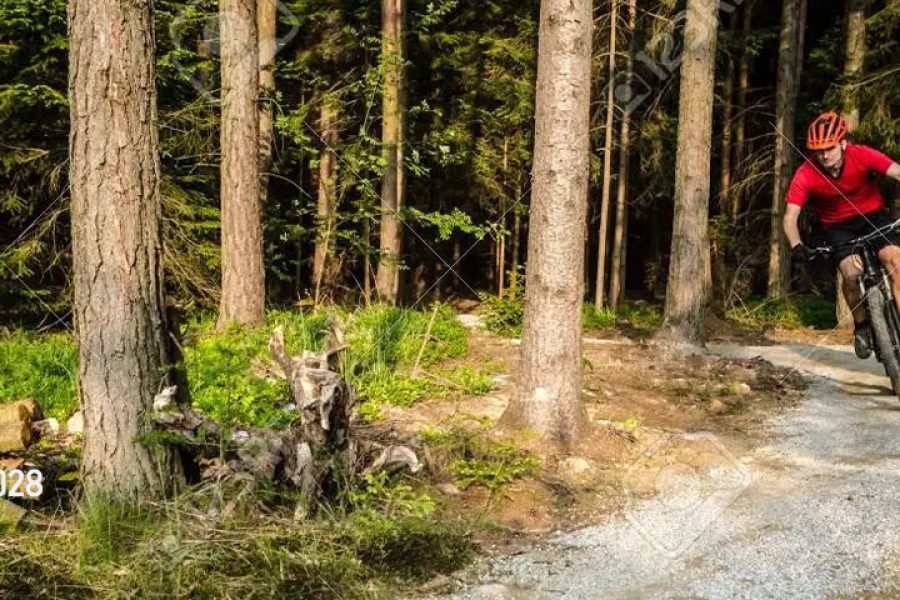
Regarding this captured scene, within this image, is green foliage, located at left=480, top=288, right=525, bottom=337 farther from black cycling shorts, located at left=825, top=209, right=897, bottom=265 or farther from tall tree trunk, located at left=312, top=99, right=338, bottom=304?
black cycling shorts, located at left=825, top=209, right=897, bottom=265

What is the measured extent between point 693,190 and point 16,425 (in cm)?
653

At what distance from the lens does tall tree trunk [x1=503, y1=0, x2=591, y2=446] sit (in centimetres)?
473

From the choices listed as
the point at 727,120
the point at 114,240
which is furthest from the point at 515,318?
the point at 727,120

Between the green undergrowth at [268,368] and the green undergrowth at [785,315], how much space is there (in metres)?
6.73

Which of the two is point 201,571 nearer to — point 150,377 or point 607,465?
point 150,377

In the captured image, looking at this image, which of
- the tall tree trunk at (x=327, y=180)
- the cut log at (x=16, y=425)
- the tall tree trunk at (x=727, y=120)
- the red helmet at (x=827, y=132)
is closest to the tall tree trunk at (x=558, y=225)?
the red helmet at (x=827, y=132)

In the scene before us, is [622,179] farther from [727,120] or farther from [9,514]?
[9,514]

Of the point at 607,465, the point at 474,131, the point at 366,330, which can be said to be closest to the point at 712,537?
the point at 607,465

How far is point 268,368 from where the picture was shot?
21.0 feet

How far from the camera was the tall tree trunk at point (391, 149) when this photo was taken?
1210cm

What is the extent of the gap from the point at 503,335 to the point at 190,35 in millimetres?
6692

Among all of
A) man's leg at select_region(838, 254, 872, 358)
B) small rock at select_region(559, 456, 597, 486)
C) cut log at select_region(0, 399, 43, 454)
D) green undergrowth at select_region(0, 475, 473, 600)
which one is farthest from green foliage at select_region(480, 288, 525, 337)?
green undergrowth at select_region(0, 475, 473, 600)

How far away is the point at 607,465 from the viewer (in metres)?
4.57

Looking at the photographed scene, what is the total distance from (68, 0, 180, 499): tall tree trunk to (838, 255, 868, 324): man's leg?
4966mm
